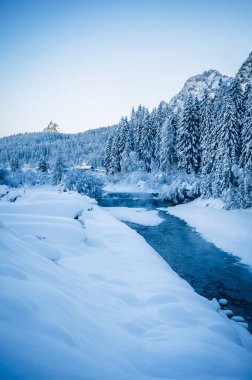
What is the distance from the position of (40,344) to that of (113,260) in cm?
560

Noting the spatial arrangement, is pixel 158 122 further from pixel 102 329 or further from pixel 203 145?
pixel 102 329

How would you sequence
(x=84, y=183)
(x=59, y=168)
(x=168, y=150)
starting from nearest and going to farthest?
(x=84, y=183) < (x=168, y=150) < (x=59, y=168)

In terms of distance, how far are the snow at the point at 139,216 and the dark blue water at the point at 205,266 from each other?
284 centimetres

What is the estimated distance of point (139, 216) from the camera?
2409 centimetres

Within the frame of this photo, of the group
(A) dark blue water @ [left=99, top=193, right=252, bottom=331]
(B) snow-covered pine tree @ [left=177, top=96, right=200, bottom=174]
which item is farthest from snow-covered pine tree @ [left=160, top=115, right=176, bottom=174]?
(A) dark blue water @ [left=99, top=193, right=252, bottom=331]

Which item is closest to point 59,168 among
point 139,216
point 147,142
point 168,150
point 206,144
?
point 147,142

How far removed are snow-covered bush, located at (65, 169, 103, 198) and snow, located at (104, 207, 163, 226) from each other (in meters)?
11.8

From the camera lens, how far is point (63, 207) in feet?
36.9

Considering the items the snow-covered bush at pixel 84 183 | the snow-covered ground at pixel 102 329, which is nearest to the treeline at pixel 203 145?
the snow-covered bush at pixel 84 183

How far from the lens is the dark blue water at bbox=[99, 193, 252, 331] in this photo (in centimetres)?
890

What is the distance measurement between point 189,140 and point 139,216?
17.3m

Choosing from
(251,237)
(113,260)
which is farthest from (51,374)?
(251,237)

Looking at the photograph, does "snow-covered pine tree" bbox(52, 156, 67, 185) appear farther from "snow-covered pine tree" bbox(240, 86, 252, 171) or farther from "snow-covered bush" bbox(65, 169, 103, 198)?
"snow-covered pine tree" bbox(240, 86, 252, 171)

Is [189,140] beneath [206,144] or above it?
above
